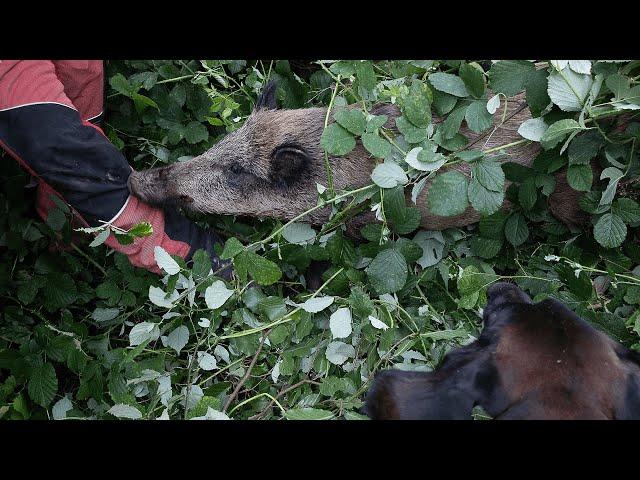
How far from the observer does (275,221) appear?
4102 mm

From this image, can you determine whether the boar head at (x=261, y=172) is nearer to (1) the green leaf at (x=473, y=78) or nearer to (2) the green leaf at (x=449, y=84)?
(2) the green leaf at (x=449, y=84)

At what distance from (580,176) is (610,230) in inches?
16.0

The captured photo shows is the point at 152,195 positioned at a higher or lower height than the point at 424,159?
lower

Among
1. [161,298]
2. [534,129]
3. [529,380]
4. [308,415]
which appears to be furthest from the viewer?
[161,298]

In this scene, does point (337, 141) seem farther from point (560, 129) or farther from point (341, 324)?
point (560, 129)

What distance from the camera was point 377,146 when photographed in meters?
3.20

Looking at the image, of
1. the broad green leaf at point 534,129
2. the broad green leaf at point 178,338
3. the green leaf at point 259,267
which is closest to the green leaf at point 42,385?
the broad green leaf at point 178,338

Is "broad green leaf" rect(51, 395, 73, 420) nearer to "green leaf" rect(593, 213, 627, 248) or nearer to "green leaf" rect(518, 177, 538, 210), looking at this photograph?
"green leaf" rect(518, 177, 538, 210)

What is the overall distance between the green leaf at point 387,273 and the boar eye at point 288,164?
85 cm

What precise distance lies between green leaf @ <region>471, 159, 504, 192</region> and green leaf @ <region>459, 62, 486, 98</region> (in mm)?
390

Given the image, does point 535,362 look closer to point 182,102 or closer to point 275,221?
point 275,221

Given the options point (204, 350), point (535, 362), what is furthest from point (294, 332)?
point (535, 362)

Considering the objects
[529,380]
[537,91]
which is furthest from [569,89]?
[529,380]

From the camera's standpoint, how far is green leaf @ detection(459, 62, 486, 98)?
318 centimetres
